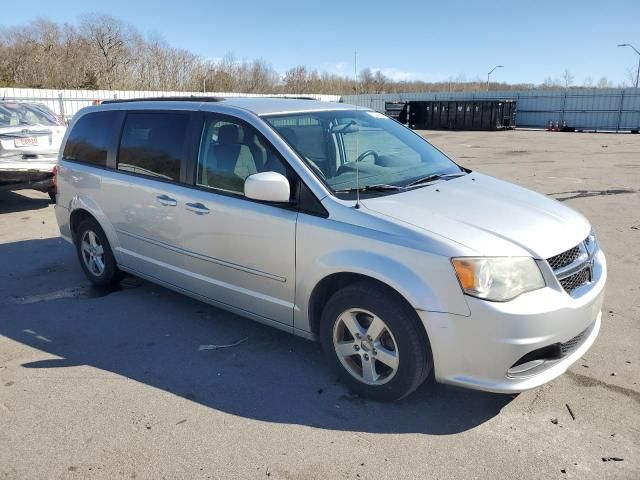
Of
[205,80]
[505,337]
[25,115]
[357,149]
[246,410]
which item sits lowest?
[246,410]

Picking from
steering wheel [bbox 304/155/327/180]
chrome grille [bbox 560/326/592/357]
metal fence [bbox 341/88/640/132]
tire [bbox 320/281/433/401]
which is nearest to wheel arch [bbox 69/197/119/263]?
steering wheel [bbox 304/155/327/180]

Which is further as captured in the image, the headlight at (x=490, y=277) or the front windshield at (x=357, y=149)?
the front windshield at (x=357, y=149)

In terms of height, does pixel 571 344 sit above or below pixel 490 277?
below

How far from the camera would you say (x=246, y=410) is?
10.8 feet

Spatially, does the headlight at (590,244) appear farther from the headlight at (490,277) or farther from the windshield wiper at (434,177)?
the windshield wiper at (434,177)

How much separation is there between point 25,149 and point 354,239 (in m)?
8.03

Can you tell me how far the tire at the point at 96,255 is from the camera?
5211 millimetres

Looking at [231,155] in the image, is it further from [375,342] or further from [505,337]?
[505,337]

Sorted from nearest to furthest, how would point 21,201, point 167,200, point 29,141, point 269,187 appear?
point 269,187
point 167,200
point 29,141
point 21,201

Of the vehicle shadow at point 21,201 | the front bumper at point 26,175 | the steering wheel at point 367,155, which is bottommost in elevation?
the vehicle shadow at point 21,201

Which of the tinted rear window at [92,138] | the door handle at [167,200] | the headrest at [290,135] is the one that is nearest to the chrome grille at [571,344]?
the headrest at [290,135]

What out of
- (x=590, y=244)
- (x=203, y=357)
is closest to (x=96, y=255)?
(x=203, y=357)

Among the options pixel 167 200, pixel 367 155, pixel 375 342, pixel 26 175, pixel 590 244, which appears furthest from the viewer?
pixel 26 175

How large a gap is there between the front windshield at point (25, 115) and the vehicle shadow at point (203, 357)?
4893 millimetres
